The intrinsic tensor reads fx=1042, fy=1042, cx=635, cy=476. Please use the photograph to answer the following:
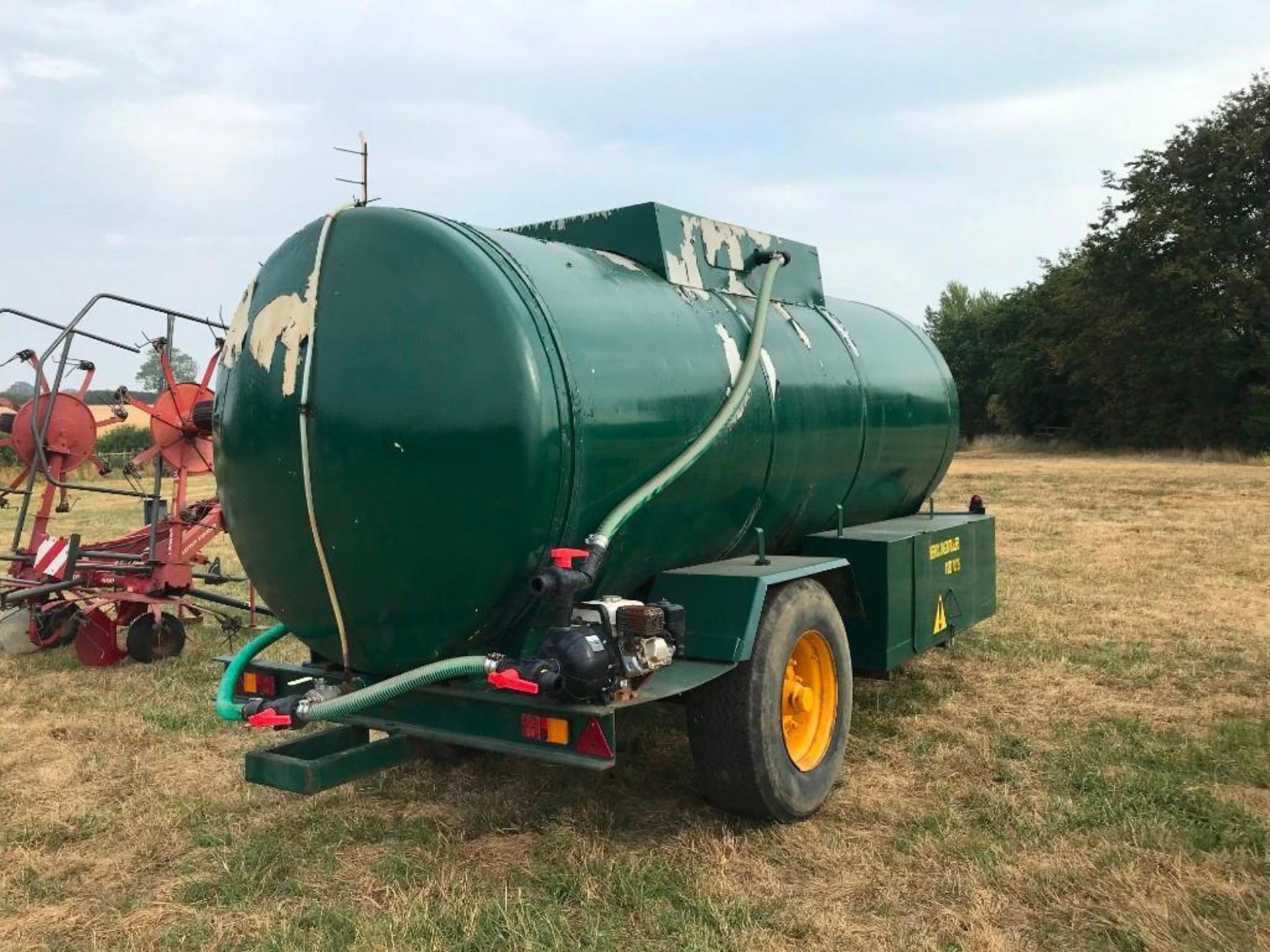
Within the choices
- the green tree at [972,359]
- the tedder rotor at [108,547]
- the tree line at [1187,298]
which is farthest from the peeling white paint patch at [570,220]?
the green tree at [972,359]

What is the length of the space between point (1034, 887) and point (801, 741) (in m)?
1.12

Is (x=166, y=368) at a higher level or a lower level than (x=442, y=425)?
higher

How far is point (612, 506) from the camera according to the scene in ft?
11.9

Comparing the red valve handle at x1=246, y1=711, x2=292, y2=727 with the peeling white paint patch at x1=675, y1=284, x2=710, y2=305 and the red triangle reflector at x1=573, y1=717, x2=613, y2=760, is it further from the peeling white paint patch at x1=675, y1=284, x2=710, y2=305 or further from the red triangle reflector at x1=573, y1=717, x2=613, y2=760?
the peeling white paint patch at x1=675, y1=284, x2=710, y2=305

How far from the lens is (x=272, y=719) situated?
3.52 metres

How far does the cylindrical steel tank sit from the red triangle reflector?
0.44 m

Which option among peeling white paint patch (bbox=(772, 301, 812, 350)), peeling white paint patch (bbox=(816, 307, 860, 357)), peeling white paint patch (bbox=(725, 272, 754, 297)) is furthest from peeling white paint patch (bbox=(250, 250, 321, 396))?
peeling white paint patch (bbox=(816, 307, 860, 357))

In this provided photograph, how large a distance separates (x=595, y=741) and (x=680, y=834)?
94 centimetres

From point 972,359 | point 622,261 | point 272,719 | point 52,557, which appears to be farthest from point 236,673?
point 972,359

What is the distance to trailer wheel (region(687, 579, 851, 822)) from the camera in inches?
152

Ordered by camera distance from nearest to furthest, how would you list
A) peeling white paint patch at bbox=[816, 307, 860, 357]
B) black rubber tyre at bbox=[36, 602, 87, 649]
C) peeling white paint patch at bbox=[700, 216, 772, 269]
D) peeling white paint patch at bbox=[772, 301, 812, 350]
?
peeling white paint patch at bbox=[700, 216, 772, 269] < peeling white paint patch at bbox=[772, 301, 812, 350] < peeling white paint patch at bbox=[816, 307, 860, 357] < black rubber tyre at bbox=[36, 602, 87, 649]

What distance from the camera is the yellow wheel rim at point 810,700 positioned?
4.30 metres

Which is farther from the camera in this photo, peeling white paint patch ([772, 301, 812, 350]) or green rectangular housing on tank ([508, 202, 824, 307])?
peeling white paint patch ([772, 301, 812, 350])

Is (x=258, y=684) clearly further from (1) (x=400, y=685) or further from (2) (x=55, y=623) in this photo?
(2) (x=55, y=623)
